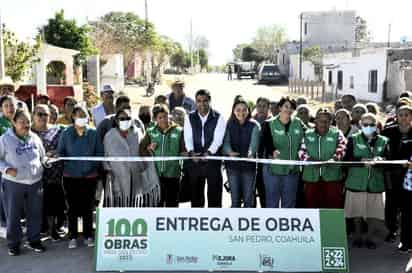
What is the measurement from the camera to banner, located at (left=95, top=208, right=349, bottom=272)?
5477 mm

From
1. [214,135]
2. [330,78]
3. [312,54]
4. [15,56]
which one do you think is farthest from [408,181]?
[312,54]

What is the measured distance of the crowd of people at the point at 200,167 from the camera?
6.22 metres

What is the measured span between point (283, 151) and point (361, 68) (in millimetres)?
26552

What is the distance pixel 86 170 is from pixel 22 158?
76 centimetres

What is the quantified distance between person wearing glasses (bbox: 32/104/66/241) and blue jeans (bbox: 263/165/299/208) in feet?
8.70

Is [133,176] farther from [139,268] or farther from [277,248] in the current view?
[277,248]

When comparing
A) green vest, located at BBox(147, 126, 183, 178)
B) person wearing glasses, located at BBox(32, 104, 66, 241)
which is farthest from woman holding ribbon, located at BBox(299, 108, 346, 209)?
person wearing glasses, located at BBox(32, 104, 66, 241)

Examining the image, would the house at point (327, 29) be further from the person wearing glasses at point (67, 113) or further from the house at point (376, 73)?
the person wearing glasses at point (67, 113)

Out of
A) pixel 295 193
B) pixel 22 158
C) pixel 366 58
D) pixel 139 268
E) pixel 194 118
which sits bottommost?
pixel 139 268

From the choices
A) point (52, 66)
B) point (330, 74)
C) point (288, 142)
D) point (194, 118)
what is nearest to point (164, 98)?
point (194, 118)

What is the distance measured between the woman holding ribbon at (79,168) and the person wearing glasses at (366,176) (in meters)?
3.19

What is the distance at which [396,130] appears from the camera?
21.0ft

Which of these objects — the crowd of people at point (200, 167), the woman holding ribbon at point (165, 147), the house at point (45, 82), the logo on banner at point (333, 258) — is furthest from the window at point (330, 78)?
the logo on banner at point (333, 258)

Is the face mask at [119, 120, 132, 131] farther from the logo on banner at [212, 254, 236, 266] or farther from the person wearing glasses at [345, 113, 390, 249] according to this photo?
the person wearing glasses at [345, 113, 390, 249]
